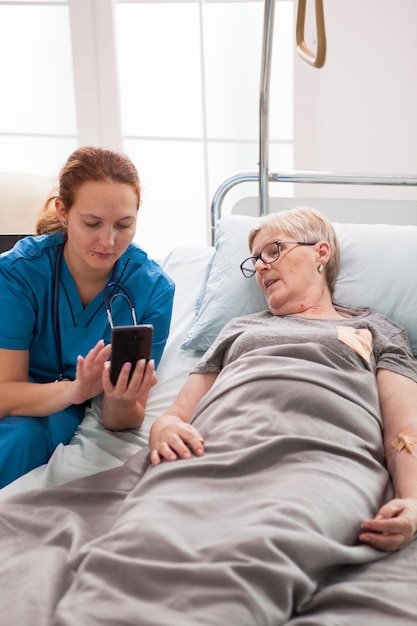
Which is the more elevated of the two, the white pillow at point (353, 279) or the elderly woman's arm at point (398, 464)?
the white pillow at point (353, 279)

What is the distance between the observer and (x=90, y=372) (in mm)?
1585

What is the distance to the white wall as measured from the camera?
10.1 ft

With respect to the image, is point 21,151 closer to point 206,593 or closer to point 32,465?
point 32,465

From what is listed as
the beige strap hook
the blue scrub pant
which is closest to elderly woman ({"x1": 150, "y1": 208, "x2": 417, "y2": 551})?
the blue scrub pant

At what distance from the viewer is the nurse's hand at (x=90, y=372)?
155cm

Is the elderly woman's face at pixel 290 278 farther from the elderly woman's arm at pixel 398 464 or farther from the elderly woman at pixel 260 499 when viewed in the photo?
the elderly woman's arm at pixel 398 464

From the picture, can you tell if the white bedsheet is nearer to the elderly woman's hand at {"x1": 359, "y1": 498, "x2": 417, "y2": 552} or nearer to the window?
the elderly woman's hand at {"x1": 359, "y1": 498, "x2": 417, "y2": 552}

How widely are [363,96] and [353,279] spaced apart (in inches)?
55.6

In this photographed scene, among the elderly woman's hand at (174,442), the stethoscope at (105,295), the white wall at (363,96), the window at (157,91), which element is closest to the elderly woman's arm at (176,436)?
the elderly woman's hand at (174,442)

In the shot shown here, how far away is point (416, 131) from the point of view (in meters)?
3.16

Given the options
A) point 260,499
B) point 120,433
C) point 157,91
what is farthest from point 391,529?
point 157,91

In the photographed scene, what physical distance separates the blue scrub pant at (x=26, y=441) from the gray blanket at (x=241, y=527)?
0.84 ft

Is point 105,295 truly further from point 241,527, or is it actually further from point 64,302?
point 241,527

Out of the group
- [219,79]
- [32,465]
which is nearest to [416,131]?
[219,79]
